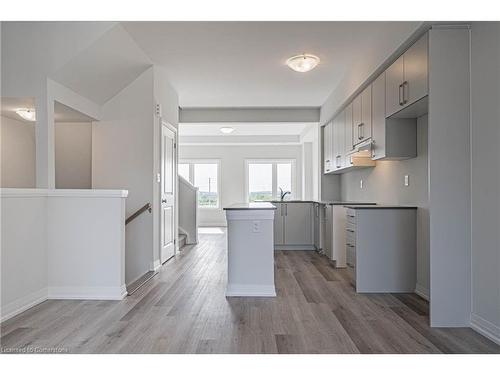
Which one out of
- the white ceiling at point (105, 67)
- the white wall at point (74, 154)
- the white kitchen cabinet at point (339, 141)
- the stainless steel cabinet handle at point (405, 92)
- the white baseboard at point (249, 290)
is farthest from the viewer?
the white kitchen cabinet at point (339, 141)

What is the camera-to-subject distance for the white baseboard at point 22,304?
3146 mm

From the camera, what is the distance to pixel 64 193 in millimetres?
3801

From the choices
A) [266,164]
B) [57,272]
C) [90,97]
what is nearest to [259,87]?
[90,97]

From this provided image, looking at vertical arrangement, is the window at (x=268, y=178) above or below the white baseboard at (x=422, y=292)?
A: above

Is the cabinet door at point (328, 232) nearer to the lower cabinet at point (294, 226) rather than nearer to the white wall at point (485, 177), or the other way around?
the lower cabinet at point (294, 226)

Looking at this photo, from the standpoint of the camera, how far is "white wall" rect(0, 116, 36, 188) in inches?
220

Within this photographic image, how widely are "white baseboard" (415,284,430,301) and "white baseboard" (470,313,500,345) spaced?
763 millimetres

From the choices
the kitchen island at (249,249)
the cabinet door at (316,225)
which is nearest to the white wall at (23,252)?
the kitchen island at (249,249)

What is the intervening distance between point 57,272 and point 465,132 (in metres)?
3.78

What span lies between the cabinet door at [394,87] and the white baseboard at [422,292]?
173 cm

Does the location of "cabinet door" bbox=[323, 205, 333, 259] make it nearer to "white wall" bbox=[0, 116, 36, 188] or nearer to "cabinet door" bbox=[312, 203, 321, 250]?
"cabinet door" bbox=[312, 203, 321, 250]

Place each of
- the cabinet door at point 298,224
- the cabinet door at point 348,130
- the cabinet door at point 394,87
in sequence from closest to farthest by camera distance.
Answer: the cabinet door at point 394,87 < the cabinet door at point 348,130 < the cabinet door at point 298,224

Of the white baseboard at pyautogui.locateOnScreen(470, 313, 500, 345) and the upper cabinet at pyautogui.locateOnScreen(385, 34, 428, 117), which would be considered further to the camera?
the upper cabinet at pyautogui.locateOnScreen(385, 34, 428, 117)

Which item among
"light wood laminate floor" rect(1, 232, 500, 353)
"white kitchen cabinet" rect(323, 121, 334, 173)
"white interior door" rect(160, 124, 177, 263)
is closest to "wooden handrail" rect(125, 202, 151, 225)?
"white interior door" rect(160, 124, 177, 263)
